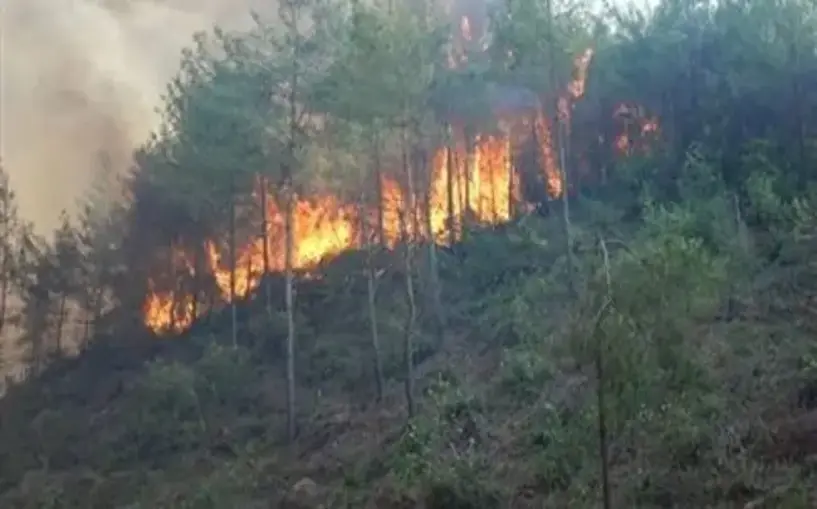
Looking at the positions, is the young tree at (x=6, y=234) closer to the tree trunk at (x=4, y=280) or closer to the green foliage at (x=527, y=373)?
the tree trunk at (x=4, y=280)

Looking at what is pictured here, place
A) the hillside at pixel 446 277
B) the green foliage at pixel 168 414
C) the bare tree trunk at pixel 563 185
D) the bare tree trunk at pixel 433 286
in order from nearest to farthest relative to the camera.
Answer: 1. the hillside at pixel 446 277
2. the bare tree trunk at pixel 563 185
3. the green foliage at pixel 168 414
4. the bare tree trunk at pixel 433 286

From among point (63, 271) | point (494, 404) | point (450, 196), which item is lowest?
point (494, 404)

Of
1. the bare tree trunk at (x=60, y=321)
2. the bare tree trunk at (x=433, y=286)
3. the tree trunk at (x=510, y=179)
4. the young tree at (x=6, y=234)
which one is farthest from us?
the bare tree trunk at (x=60, y=321)

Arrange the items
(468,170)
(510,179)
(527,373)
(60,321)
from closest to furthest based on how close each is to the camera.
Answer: (527,373) → (468,170) → (510,179) → (60,321)

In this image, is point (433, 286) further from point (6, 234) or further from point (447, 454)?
point (6, 234)

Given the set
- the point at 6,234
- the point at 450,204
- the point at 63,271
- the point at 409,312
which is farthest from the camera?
the point at 63,271

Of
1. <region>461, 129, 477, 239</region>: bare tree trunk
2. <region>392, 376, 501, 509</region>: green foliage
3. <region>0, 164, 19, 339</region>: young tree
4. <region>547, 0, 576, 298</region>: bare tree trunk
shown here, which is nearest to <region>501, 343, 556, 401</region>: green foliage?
<region>392, 376, 501, 509</region>: green foliage

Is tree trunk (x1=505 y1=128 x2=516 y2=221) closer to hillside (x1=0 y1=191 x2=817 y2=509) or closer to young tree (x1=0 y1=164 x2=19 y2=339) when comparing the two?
hillside (x1=0 y1=191 x2=817 y2=509)

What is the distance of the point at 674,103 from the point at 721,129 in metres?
2.85

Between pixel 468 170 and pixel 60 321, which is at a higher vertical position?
pixel 468 170

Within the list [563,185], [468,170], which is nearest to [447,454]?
[563,185]

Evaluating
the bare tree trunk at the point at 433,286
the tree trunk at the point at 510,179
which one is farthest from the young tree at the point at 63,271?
the bare tree trunk at the point at 433,286

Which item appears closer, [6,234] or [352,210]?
[352,210]

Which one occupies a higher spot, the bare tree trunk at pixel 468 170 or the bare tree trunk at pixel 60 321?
the bare tree trunk at pixel 468 170
